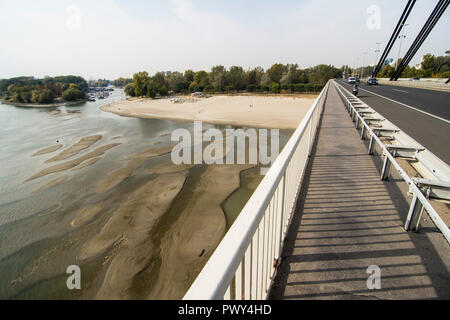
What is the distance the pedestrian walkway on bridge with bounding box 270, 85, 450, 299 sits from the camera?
1.95m

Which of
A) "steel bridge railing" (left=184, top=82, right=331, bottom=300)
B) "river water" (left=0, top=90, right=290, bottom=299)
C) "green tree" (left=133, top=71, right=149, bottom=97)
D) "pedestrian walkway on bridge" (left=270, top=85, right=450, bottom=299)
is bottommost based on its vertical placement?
"river water" (left=0, top=90, right=290, bottom=299)

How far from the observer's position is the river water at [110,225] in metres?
8.34

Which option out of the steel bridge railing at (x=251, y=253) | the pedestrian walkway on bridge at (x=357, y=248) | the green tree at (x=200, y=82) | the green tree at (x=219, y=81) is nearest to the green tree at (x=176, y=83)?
the green tree at (x=200, y=82)

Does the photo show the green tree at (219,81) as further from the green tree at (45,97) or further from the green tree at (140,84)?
the green tree at (45,97)

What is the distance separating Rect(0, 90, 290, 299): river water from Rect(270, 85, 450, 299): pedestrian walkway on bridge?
6620 mm

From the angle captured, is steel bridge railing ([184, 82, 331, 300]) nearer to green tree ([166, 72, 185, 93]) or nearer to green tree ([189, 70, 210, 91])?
green tree ([189, 70, 210, 91])

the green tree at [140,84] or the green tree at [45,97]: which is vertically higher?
the green tree at [140,84]

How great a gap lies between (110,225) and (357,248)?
11.6 metres

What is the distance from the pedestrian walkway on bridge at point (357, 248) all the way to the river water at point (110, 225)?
6.62m

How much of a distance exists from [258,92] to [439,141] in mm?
87258

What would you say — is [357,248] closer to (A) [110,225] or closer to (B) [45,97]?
(A) [110,225]

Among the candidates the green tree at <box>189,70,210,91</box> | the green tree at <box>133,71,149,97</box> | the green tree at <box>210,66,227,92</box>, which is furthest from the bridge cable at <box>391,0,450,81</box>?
the green tree at <box>133,71,149,97</box>
